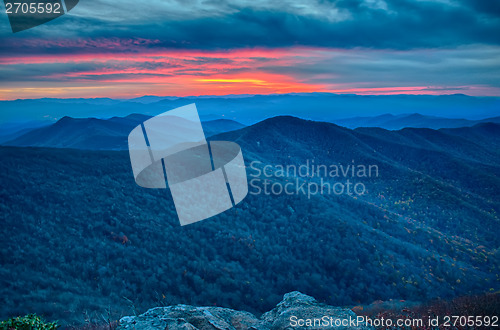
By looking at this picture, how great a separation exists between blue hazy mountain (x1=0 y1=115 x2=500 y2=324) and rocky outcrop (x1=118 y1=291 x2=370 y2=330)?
17.5 feet

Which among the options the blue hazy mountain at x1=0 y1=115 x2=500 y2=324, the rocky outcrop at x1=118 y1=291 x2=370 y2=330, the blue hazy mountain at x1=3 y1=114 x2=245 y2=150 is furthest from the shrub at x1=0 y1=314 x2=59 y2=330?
the blue hazy mountain at x1=3 y1=114 x2=245 y2=150

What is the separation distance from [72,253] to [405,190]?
1965 inches

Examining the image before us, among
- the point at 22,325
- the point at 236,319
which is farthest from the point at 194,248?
the point at 22,325

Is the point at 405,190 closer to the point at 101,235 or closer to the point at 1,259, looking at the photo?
the point at 101,235

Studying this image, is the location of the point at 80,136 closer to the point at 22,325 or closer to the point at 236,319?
the point at 22,325

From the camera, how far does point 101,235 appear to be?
704 inches

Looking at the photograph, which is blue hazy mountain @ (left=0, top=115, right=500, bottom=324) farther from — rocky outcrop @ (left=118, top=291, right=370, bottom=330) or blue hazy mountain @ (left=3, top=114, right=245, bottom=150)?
blue hazy mountain @ (left=3, top=114, right=245, bottom=150)

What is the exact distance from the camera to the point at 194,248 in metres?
19.1

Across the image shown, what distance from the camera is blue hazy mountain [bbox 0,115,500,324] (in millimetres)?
14023

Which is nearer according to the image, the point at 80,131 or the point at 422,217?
the point at 422,217

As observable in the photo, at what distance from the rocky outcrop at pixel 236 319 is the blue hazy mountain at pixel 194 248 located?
17.5 ft

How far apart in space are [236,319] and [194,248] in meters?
12.7

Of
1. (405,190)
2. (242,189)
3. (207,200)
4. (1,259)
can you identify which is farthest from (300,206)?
(405,190)

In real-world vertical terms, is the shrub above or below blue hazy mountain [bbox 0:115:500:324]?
above
